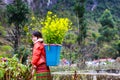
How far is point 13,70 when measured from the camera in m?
4.11

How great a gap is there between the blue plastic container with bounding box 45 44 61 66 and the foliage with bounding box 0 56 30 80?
1.16 feet

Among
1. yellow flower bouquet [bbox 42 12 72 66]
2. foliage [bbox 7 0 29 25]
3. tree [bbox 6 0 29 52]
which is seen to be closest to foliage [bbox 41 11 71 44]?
yellow flower bouquet [bbox 42 12 72 66]

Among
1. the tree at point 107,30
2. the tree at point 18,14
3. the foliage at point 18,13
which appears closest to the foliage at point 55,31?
the tree at point 18,14

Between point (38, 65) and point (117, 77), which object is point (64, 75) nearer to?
point (117, 77)

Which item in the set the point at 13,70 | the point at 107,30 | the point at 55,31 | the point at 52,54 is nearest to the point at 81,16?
the point at 107,30

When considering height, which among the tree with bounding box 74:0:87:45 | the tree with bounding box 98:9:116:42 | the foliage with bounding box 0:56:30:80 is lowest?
the tree with bounding box 98:9:116:42

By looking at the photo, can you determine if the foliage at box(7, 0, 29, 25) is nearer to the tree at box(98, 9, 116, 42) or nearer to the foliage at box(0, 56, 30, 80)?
the tree at box(98, 9, 116, 42)

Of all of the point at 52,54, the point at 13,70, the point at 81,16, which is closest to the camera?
the point at 13,70

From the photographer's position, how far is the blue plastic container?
449 centimetres

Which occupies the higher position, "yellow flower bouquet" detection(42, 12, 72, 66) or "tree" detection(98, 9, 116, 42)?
"yellow flower bouquet" detection(42, 12, 72, 66)

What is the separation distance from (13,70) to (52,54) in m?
0.66

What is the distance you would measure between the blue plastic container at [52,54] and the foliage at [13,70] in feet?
1.16

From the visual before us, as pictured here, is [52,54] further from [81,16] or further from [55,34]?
[81,16]

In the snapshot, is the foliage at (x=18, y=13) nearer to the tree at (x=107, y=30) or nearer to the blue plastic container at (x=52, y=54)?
the tree at (x=107, y=30)
